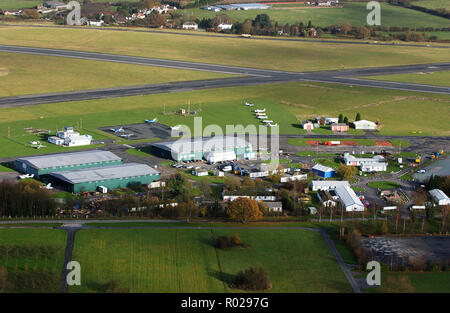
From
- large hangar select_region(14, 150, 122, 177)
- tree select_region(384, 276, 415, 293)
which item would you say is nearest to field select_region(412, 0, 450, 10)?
large hangar select_region(14, 150, 122, 177)

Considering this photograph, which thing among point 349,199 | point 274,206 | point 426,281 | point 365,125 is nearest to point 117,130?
point 274,206

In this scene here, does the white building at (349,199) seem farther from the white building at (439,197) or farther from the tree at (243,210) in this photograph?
the tree at (243,210)

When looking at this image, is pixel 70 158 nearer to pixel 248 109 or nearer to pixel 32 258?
pixel 32 258

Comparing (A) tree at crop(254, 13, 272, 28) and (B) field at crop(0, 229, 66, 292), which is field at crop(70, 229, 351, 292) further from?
(A) tree at crop(254, 13, 272, 28)

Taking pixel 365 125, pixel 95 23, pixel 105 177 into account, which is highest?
pixel 95 23

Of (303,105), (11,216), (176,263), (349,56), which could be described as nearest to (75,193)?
(11,216)

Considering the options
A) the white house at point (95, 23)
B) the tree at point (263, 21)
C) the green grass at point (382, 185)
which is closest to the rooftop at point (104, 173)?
the green grass at point (382, 185)

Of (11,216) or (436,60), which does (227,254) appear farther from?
(436,60)
